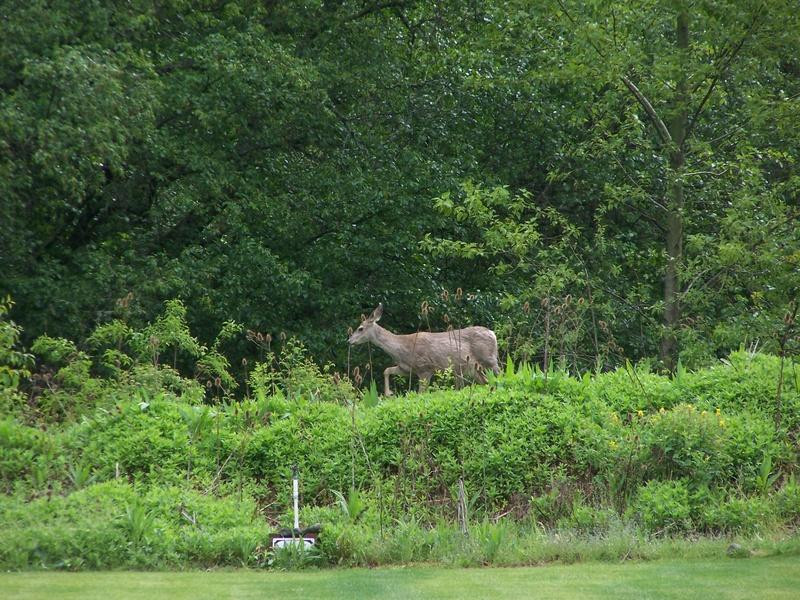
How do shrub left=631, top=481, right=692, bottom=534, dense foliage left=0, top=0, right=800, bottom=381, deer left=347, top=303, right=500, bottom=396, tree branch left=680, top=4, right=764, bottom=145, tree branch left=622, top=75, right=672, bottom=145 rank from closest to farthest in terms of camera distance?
shrub left=631, top=481, right=692, bottom=534 < deer left=347, top=303, right=500, bottom=396 < tree branch left=680, top=4, right=764, bottom=145 < dense foliage left=0, top=0, right=800, bottom=381 < tree branch left=622, top=75, right=672, bottom=145

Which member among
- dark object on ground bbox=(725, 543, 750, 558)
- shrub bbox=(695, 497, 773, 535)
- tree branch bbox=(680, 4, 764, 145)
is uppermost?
tree branch bbox=(680, 4, 764, 145)

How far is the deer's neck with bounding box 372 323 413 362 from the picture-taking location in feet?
55.0

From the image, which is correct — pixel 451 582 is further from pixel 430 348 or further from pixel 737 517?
pixel 430 348

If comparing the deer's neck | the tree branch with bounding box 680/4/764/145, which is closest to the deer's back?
the deer's neck

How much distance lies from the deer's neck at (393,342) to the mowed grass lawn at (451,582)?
8.93 meters

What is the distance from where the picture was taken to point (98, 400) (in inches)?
437

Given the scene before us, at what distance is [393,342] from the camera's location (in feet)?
55.8

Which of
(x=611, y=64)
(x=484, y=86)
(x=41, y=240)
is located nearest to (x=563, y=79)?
(x=611, y=64)

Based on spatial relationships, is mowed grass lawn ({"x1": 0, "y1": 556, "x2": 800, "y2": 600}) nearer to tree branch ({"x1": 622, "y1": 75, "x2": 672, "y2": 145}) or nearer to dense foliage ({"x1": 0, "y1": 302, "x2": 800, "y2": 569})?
dense foliage ({"x1": 0, "y1": 302, "x2": 800, "y2": 569})

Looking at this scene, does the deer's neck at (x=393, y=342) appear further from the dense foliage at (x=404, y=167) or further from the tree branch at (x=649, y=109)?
the tree branch at (x=649, y=109)

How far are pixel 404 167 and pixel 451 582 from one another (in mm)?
13272

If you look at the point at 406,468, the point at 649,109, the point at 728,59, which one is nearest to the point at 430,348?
the point at 649,109

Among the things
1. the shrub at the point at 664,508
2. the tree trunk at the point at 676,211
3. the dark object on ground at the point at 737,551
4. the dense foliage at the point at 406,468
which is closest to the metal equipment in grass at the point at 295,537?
the dense foliage at the point at 406,468

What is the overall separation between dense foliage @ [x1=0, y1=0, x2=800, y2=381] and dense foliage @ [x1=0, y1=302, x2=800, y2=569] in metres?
4.38
